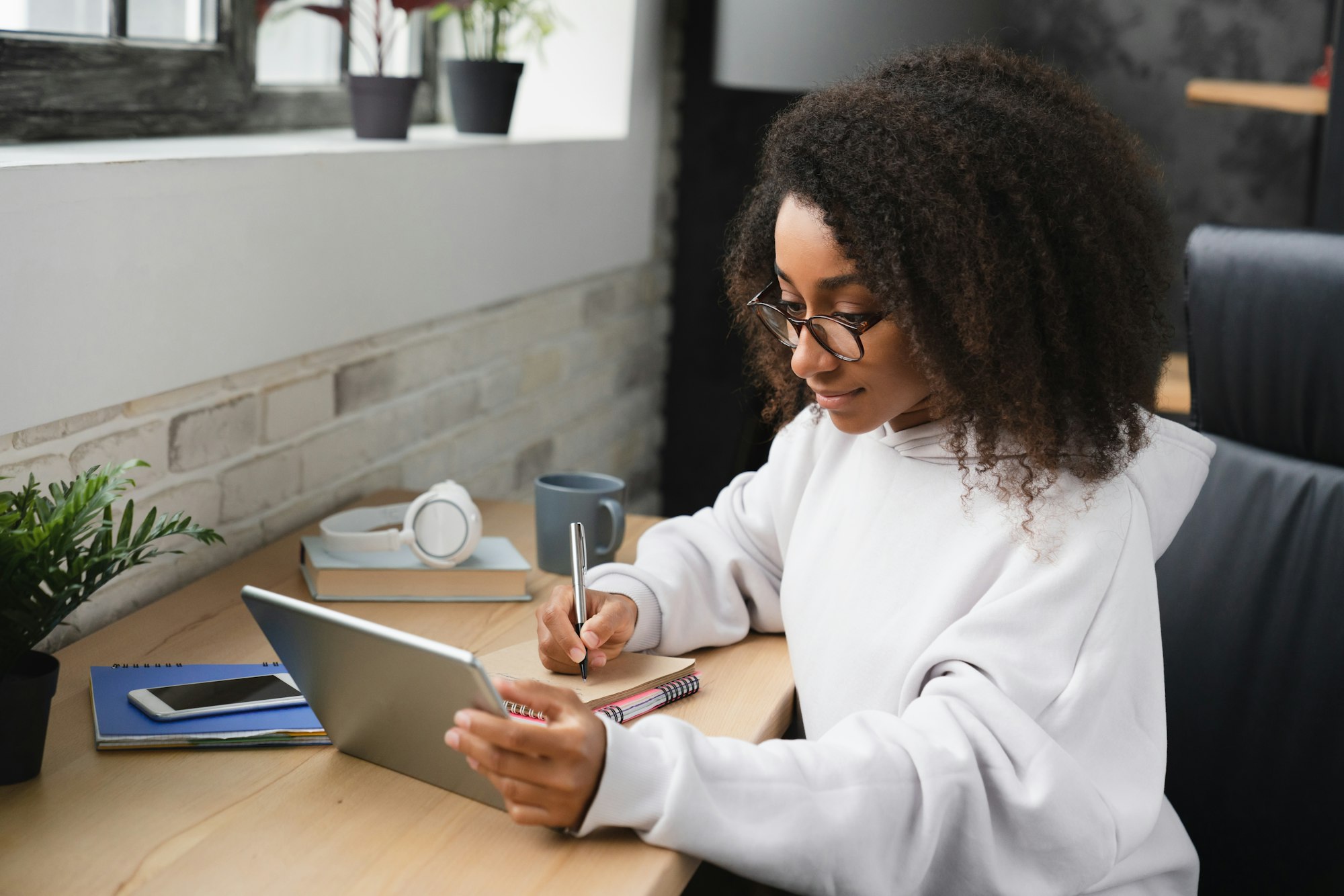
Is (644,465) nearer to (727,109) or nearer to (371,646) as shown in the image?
(727,109)

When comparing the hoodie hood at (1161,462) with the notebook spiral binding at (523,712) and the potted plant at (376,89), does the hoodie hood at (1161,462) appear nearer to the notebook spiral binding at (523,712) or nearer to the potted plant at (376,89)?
the notebook spiral binding at (523,712)

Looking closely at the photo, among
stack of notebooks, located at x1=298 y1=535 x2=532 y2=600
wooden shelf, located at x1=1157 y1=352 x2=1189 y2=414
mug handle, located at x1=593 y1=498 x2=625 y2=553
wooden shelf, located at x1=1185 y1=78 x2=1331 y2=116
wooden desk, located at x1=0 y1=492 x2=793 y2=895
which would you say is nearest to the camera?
wooden desk, located at x1=0 y1=492 x2=793 y2=895

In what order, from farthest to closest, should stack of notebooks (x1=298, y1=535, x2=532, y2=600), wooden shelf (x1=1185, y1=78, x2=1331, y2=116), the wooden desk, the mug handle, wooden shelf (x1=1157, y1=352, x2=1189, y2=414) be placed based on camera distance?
wooden shelf (x1=1185, y1=78, x2=1331, y2=116) < wooden shelf (x1=1157, y1=352, x2=1189, y2=414) < the mug handle < stack of notebooks (x1=298, y1=535, x2=532, y2=600) < the wooden desk

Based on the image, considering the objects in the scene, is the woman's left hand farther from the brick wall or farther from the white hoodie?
the brick wall

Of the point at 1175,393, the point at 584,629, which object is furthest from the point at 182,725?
the point at 1175,393

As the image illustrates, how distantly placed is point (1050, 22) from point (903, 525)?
178 centimetres

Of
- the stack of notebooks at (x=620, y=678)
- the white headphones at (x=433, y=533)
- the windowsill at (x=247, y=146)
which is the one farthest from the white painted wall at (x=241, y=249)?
the stack of notebooks at (x=620, y=678)

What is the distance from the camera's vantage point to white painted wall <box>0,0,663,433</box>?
3.58ft

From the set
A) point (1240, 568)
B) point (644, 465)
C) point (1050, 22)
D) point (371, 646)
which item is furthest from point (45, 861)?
point (1050, 22)

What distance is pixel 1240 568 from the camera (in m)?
1.19

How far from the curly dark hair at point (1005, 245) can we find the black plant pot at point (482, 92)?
1006 millimetres

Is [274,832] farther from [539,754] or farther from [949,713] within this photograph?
[949,713]

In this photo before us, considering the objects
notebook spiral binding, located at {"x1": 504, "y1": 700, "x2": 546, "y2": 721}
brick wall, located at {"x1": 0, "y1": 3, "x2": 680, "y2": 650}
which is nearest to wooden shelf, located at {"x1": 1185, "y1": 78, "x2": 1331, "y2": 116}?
brick wall, located at {"x1": 0, "y1": 3, "x2": 680, "y2": 650}

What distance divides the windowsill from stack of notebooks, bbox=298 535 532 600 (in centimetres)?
41
